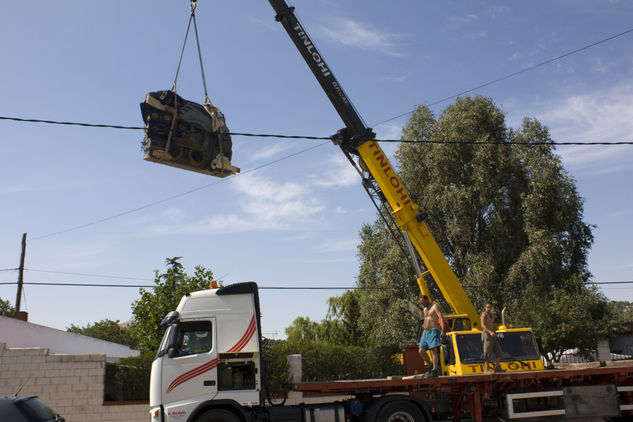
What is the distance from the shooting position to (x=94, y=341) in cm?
2822

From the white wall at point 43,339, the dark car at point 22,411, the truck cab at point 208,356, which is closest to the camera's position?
the dark car at point 22,411

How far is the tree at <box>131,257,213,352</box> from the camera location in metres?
18.8

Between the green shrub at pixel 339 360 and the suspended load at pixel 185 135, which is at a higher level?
the suspended load at pixel 185 135

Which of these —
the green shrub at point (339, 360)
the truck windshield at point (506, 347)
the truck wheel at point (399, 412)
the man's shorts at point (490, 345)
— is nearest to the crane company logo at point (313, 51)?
the truck windshield at point (506, 347)

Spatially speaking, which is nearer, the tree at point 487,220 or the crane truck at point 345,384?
the crane truck at point 345,384

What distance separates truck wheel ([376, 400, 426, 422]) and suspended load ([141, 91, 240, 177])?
584 cm

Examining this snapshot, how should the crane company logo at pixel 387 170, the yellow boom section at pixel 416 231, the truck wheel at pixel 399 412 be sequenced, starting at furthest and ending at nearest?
the crane company logo at pixel 387 170, the yellow boom section at pixel 416 231, the truck wheel at pixel 399 412

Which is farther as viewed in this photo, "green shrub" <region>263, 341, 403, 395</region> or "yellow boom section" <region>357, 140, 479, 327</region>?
"green shrub" <region>263, 341, 403, 395</region>

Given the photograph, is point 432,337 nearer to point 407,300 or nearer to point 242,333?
point 242,333

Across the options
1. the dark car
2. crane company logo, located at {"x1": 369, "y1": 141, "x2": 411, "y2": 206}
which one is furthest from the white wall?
the dark car

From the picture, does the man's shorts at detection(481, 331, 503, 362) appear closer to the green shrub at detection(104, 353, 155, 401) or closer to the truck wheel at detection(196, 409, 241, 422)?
the truck wheel at detection(196, 409, 241, 422)

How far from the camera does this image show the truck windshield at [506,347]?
11.3 meters

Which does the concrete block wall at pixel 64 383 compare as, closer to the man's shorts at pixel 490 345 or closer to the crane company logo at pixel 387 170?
the crane company logo at pixel 387 170

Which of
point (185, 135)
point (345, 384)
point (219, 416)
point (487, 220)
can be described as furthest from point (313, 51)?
point (487, 220)
